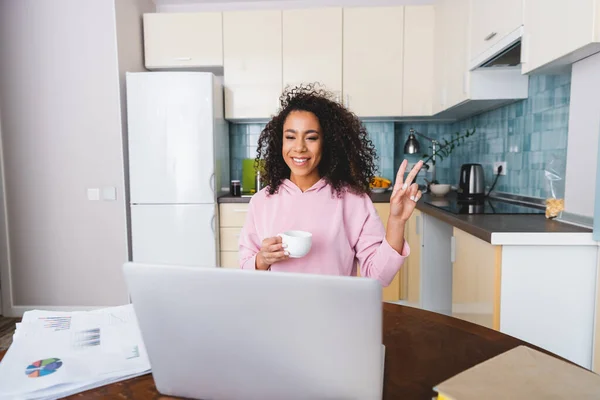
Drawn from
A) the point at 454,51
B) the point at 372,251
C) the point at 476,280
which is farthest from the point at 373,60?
the point at 372,251

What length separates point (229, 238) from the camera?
114 inches

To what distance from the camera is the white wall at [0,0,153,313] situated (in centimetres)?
274

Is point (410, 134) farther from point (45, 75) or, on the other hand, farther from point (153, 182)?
point (45, 75)

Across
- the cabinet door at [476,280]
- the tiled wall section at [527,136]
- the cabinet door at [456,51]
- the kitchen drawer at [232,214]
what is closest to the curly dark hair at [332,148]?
the cabinet door at [476,280]

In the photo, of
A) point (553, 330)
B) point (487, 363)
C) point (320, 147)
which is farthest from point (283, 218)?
point (553, 330)

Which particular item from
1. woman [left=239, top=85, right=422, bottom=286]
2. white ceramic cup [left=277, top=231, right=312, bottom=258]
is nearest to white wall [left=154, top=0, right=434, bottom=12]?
woman [left=239, top=85, right=422, bottom=286]

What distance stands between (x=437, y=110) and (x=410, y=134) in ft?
1.13

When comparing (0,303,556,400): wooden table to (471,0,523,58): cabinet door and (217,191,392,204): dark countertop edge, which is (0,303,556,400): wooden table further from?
(217,191,392,204): dark countertop edge

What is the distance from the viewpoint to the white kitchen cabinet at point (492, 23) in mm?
1688

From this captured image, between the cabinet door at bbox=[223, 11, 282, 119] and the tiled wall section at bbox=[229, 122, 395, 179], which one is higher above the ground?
the cabinet door at bbox=[223, 11, 282, 119]

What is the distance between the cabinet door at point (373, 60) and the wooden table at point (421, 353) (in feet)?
7.47

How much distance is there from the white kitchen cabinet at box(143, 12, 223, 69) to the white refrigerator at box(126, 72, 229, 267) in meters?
0.34

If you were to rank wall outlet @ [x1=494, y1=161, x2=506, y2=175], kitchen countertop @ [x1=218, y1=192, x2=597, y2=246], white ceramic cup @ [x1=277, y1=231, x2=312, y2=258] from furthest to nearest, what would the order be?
wall outlet @ [x1=494, y1=161, x2=506, y2=175] < kitchen countertop @ [x1=218, y1=192, x2=597, y2=246] < white ceramic cup @ [x1=277, y1=231, x2=312, y2=258]

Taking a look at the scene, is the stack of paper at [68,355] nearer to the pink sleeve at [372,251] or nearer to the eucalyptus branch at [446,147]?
the pink sleeve at [372,251]
